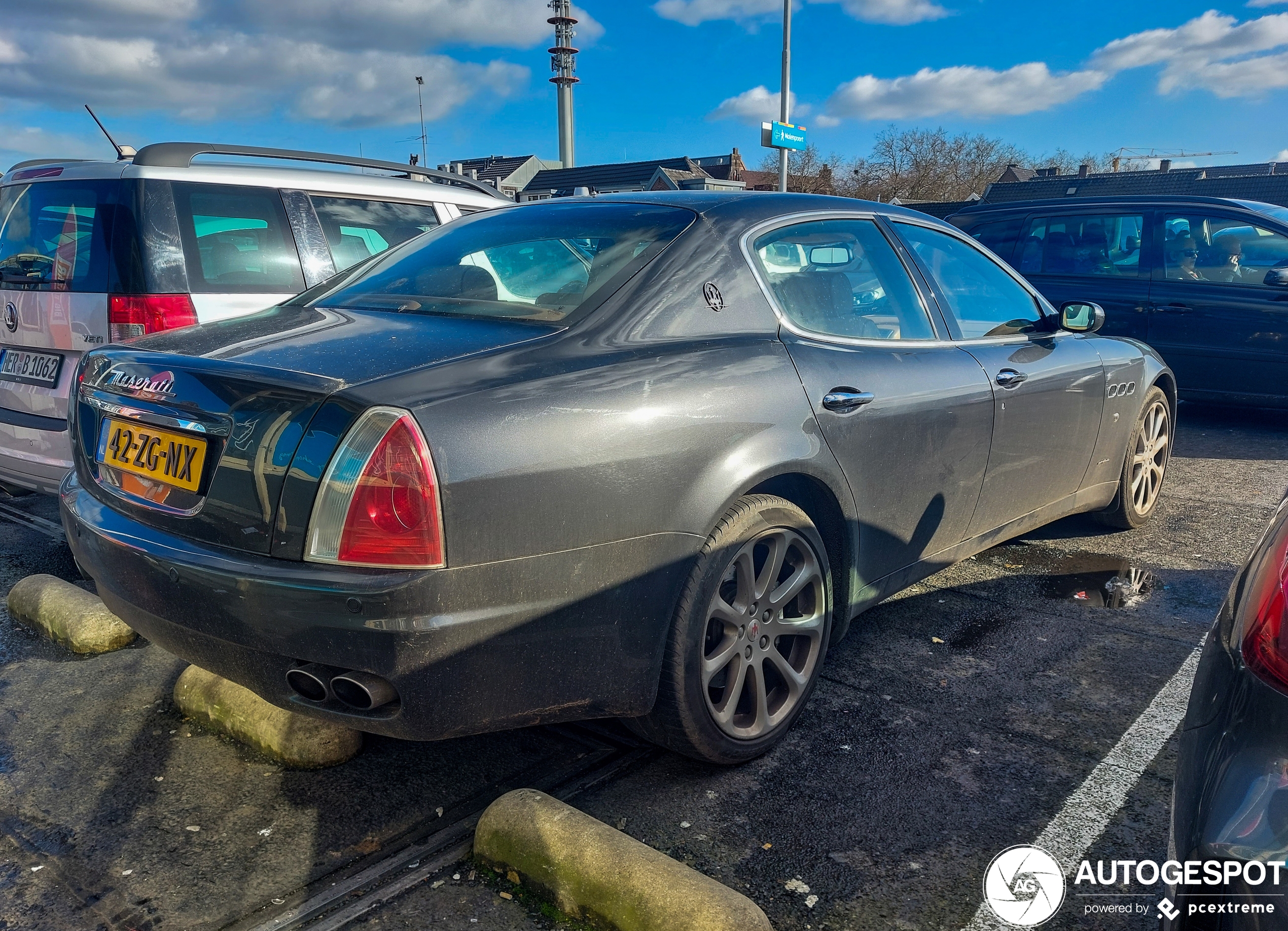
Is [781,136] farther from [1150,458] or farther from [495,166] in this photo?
[495,166]

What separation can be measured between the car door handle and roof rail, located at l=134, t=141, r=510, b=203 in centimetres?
330

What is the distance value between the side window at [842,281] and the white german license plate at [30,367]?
3222 millimetres

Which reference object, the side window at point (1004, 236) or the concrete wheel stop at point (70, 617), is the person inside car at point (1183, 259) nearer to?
the side window at point (1004, 236)

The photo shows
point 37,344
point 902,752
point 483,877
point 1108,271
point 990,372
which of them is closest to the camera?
point 483,877

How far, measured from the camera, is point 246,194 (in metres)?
4.75

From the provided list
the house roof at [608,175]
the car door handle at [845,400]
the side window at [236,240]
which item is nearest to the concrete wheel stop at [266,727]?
the car door handle at [845,400]

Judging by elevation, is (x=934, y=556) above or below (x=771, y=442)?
below

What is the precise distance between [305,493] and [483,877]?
0.95 metres

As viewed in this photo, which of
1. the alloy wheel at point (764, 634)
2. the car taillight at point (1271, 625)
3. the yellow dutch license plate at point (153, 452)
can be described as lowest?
the alloy wheel at point (764, 634)

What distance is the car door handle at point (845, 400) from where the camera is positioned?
2.80m

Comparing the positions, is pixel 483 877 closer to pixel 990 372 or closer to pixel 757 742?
pixel 757 742

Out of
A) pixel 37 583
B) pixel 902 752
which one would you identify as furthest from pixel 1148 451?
pixel 37 583

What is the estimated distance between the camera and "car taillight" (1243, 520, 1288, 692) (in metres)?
1.42

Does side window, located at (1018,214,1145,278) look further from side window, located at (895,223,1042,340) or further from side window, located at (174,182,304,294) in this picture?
side window, located at (174,182,304,294)
